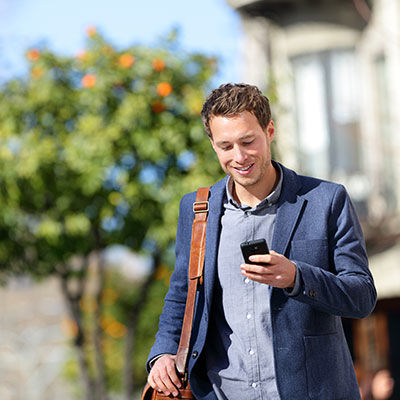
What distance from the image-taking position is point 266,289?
2.55 m

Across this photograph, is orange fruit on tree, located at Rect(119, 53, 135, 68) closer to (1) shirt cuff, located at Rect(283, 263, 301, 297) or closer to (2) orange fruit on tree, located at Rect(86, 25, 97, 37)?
(2) orange fruit on tree, located at Rect(86, 25, 97, 37)

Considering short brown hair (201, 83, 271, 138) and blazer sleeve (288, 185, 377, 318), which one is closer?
blazer sleeve (288, 185, 377, 318)

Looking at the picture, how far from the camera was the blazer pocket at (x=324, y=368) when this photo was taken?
250 centimetres

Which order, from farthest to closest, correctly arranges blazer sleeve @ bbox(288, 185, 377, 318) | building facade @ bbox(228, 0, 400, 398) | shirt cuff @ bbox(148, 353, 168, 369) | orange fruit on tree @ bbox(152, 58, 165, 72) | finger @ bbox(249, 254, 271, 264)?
building facade @ bbox(228, 0, 400, 398)
orange fruit on tree @ bbox(152, 58, 165, 72)
shirt cuff @ bbox(148, 353, 168, 369)
blazer sleeve @ bbox(288, 185, 377, 318)
finger @ bbox(249, 254, 271, 264)

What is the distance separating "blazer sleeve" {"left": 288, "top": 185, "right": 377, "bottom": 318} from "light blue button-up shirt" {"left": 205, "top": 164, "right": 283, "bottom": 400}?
22 centimetres

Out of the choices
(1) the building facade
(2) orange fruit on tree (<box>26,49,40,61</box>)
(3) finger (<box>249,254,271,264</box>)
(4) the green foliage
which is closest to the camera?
(3) finger (<box>249,254,271,264</box>)

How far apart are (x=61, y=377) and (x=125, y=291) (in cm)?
304

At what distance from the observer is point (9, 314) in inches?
1246

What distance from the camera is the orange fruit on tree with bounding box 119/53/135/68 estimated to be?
7996 millimetres

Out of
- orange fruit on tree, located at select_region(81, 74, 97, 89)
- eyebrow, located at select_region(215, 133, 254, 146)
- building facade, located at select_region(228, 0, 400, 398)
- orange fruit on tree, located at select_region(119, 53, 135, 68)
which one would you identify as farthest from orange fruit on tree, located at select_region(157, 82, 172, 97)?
eyebrow, located at select_region(215, 133, 254, 146)

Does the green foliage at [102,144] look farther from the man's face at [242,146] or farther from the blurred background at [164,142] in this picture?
the man's face at [242,146]

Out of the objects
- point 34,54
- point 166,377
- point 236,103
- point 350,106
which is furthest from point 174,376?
point 350,106

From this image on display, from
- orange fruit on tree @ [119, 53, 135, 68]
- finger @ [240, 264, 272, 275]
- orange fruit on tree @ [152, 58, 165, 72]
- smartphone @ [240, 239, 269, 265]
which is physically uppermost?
orange fruit on tree @ [119, 53, 135, 68]

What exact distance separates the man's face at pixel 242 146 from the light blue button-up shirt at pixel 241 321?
0.12m
